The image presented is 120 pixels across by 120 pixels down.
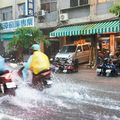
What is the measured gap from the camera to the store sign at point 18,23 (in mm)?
33516

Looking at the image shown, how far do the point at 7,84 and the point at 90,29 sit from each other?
54.3ft

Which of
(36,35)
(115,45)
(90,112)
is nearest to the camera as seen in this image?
(90,112)

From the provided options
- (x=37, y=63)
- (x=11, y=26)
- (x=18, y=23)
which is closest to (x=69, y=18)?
(x=18, y=23)

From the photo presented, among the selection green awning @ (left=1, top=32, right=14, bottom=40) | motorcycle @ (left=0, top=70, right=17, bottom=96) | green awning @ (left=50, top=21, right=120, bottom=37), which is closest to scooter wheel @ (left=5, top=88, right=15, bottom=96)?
motorcycle @ (left=0, top=70, right=17, bottom=96)

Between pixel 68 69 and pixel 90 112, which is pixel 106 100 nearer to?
pixel 90 112

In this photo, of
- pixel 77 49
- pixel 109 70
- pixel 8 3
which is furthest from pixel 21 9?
pixel 109 70

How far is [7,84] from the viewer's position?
10070 millimetres

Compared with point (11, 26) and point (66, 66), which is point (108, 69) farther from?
point (11, 26)

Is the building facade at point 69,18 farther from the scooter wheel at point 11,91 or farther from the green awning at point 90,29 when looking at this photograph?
the scooter wheel at point 11,91

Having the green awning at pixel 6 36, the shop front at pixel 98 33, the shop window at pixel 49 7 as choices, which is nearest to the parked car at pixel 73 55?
the shop front at pixel 98 33

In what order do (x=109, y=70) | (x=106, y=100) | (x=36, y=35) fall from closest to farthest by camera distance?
1. (x=106, y=100)
2. (x=109, y=70)
3. (x=36, y=35)

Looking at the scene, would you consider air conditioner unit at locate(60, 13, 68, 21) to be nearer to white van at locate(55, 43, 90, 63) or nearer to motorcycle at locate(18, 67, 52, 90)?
Answer: white van at locate(55, 43, 90, 63)

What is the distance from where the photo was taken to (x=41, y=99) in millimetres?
10852

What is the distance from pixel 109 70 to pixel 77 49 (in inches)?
310
